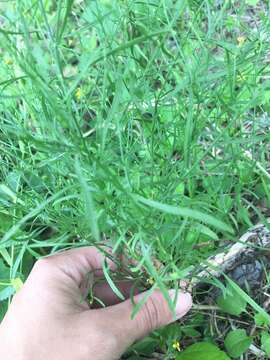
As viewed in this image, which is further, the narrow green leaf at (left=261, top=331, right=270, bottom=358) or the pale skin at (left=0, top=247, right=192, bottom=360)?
A: the narrow green leaf at (left=261, top=331, right=270, bottom=358)

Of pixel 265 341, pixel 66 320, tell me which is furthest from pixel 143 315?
pixel 265 341

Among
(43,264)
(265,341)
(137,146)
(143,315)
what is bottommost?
(265,341)

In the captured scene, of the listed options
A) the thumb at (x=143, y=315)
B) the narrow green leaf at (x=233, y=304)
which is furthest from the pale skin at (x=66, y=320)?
the narrow green leaf at (x=233, y=304)

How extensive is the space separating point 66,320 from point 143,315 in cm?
13

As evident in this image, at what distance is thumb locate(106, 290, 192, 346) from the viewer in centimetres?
77

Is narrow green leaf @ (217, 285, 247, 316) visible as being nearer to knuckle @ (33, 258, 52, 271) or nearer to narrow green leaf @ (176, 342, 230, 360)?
narrow green leaf @ (176, 342, 230, 360)

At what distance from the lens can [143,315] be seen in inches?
31.2

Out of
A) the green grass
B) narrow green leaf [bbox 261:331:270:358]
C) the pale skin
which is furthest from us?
narrow green leaf [bbox 261:331:270:358]

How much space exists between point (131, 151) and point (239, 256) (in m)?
0.41

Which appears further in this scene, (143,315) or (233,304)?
(233,304)

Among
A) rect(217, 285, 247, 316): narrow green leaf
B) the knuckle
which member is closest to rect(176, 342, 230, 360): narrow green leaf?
rect(217, 285, 247, 316): narrow green leaf

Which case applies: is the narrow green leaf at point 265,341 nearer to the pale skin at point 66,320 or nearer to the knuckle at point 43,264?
the pale skin at point 66,320

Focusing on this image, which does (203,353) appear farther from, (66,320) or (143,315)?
(66,320)

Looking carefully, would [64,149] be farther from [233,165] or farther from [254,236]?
[254,236]
